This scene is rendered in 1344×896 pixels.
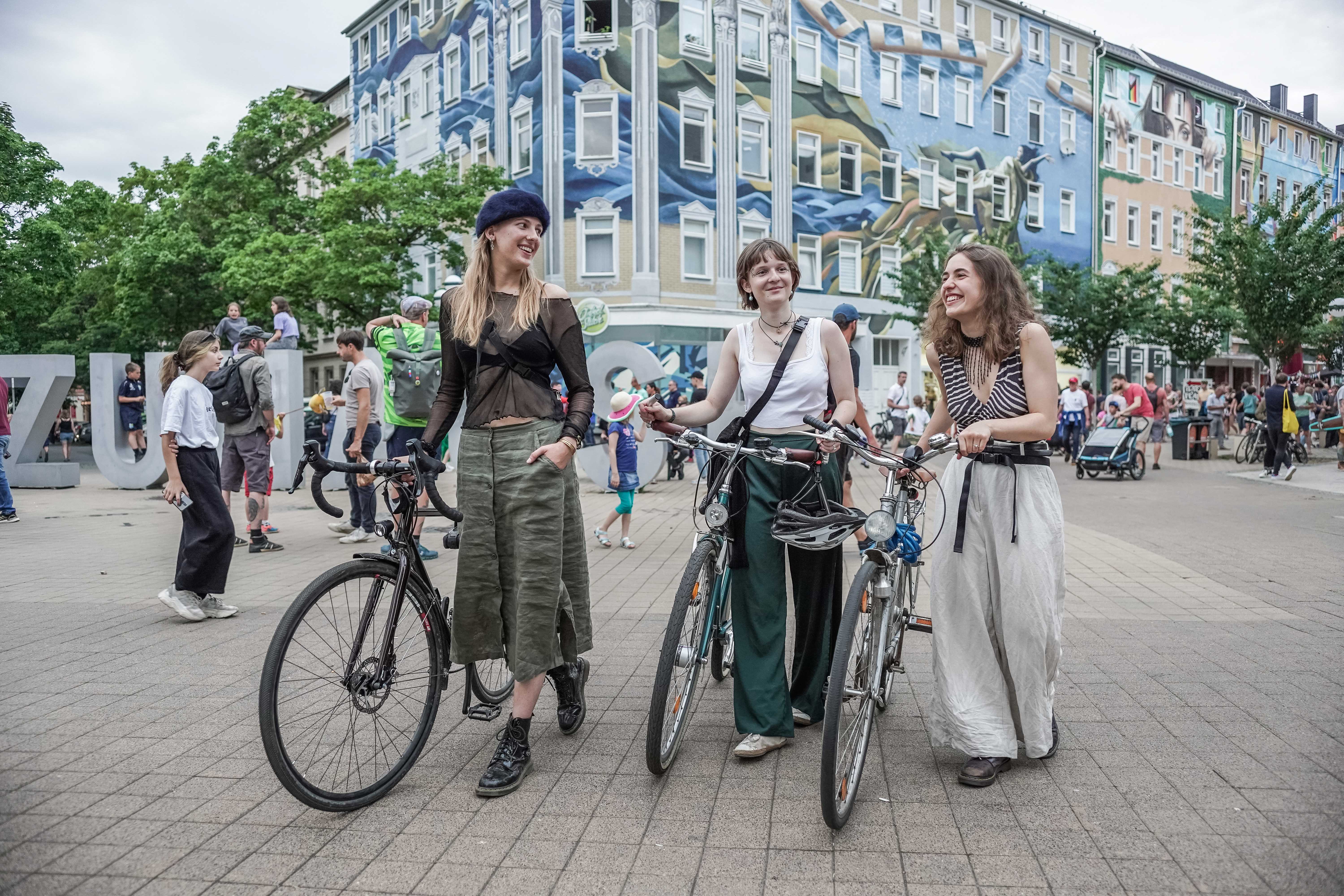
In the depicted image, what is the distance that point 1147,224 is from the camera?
158 feet

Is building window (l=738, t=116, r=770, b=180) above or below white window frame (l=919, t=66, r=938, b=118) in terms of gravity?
below

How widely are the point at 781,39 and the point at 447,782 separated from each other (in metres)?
32.9

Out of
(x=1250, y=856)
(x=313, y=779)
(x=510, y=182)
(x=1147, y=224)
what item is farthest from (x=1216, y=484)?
(x=1147, y=224)

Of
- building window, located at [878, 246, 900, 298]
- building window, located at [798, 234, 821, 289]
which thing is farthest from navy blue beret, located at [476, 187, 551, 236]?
building window, located at [878, 246, 900, 298]

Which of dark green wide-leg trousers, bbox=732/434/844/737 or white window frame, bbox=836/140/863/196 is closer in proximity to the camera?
dark green wide-leg trousers, bbox=732/434/844/737

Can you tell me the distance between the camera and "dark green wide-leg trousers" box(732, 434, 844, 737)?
377 cm

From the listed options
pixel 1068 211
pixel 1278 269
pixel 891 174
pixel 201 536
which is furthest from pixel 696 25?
pixel 201 536

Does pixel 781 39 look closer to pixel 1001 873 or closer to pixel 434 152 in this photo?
pixel 434 152

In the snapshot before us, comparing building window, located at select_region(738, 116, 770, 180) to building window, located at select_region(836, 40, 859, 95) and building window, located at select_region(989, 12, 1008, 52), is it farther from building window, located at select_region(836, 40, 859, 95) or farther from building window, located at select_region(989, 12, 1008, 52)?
building window, located at select_region(989, 12, 1008, 52)

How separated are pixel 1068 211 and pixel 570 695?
44.5m

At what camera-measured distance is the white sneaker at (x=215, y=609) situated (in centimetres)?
634

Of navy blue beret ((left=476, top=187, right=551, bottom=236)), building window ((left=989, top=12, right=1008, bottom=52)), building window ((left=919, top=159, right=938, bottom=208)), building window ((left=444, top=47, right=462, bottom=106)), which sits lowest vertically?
navy blue beret ((left=476, top=187, right=551, bottom=236))

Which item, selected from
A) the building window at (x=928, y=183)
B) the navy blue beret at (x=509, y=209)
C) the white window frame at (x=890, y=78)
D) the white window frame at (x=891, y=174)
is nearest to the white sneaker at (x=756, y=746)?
the navy blue beret at (x=509, y=209)

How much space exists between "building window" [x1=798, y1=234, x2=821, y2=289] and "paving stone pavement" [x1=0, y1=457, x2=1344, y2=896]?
28918 mm
